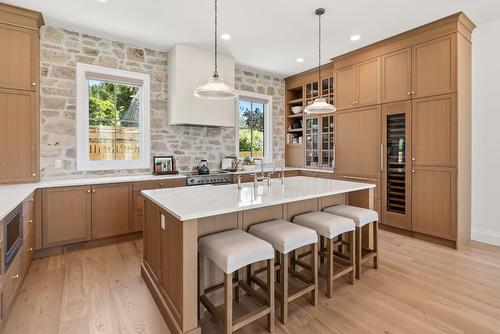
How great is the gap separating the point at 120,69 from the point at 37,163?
177cm

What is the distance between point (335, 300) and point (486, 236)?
9.28 feet

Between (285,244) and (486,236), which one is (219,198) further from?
(486,236)

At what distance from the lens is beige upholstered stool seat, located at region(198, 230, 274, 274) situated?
172 centimetres

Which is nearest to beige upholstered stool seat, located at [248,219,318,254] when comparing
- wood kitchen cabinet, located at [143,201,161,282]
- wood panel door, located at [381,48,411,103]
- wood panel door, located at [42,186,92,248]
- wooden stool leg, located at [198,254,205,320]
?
wooden stool leg, located at [198,254,205,320]

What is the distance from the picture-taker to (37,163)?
3.30 m

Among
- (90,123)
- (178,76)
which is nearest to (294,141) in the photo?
(178,76)

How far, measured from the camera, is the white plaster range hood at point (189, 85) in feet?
13.7

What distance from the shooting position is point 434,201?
11.7 feet

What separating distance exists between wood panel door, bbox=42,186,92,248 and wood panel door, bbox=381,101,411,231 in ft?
14.0

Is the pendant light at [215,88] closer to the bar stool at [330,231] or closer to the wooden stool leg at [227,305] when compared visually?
the bar stool at [330,231]

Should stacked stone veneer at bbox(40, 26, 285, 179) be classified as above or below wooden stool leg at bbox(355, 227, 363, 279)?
above

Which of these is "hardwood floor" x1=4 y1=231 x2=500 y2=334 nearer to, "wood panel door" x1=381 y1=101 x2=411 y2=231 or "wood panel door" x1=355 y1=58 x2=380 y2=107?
"wood panel door" x1=381 y1=101 x2=411 y2=231

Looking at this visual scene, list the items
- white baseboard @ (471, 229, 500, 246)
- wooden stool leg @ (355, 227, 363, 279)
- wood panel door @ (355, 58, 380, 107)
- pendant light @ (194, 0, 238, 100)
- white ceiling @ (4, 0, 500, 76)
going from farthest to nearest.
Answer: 1. wood panel door @ (355, 58, 380, 107)
2. white baseboard @ (471, 229, 500, 246)
3. white ceiling @ (4, 0, 500, 76)
4. wooden stool leg @ (355, 227, 363, 279)
5. pendant light @ (194, 0, 238, 100)

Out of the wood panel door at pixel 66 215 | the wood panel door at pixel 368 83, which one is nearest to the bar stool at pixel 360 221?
the wood panel door at pixel 368 83
